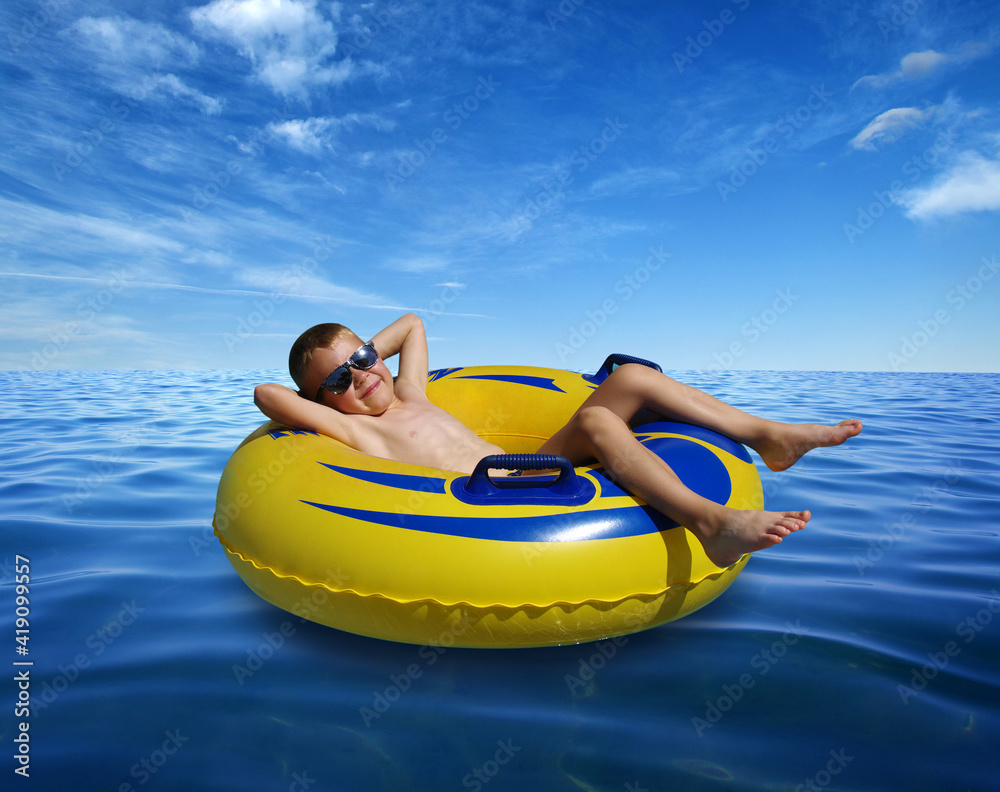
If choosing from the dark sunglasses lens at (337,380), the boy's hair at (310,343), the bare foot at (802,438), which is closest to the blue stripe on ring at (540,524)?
the bare foot at (802,438)

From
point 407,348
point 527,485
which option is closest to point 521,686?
point 527,485

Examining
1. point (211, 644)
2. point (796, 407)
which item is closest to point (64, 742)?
point (211, 644)

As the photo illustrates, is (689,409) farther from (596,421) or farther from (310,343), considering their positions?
(310,343)

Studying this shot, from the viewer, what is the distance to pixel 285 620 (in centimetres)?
235

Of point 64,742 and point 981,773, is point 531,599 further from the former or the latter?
point 64,742

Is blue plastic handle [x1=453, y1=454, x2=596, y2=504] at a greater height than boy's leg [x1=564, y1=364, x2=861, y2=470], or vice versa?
boy's leg [x1=564, y1=364, x2=861, y2=470]

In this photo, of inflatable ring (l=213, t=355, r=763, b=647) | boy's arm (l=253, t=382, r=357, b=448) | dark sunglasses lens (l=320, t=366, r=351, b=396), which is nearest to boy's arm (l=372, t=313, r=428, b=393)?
dark sunglasses lens (l=320, t=366, r=351, b=396)

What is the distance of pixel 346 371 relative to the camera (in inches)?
110

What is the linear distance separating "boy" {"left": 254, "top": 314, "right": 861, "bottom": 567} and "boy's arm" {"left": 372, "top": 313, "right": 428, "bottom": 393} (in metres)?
0.09

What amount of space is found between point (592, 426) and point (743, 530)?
63cm

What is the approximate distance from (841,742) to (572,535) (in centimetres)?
88

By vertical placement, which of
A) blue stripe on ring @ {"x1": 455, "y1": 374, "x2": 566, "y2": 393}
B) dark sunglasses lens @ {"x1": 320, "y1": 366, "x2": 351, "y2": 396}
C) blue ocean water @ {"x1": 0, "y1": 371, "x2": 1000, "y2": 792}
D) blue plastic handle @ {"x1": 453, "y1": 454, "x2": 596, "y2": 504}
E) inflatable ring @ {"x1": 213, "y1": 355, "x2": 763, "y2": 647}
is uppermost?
dark sunglasses lens @ {"x1": 320, "y1": 366, "x2": 351, "y2": 396}

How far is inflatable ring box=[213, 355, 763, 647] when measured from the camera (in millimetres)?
1947

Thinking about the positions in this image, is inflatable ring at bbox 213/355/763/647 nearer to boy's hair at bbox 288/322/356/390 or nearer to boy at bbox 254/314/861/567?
boy at bbox 254/314/861/567
